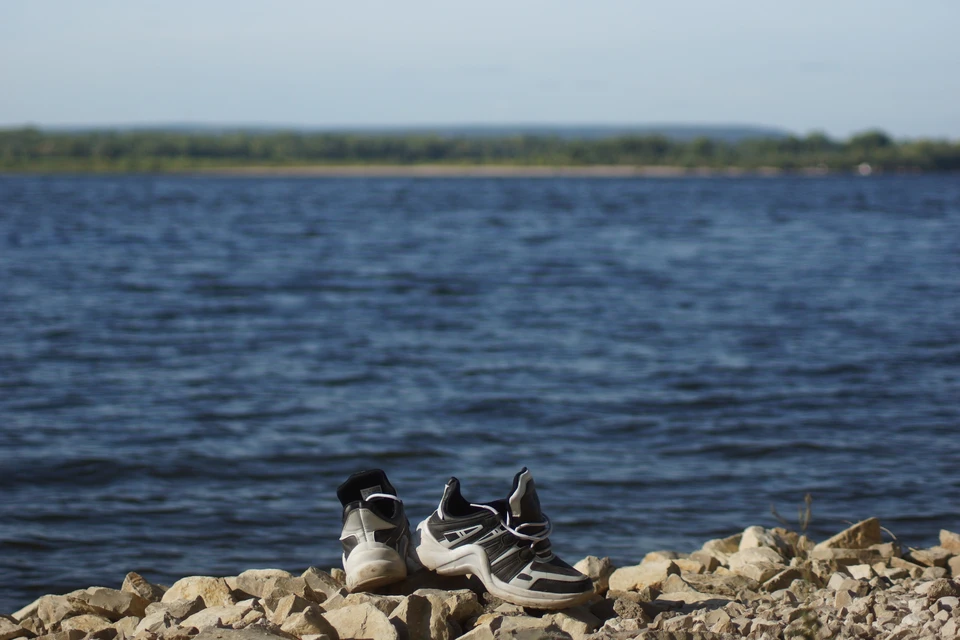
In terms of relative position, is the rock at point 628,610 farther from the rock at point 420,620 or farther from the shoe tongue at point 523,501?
the rock at point 420,620

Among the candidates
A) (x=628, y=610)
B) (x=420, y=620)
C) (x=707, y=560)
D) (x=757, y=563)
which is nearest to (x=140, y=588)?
(x=420, y=620)

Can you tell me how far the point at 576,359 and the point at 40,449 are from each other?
6943 mm

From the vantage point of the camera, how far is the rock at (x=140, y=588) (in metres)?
5.24

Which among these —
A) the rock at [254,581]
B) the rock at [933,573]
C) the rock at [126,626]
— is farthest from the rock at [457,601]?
the rock at [933,573]

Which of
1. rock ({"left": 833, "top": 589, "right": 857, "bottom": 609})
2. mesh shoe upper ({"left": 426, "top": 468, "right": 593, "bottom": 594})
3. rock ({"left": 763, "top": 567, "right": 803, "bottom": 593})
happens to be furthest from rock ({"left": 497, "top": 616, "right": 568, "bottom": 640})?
rock ({"left": 763, "top": 567, "right": 803, "bottom": 593})

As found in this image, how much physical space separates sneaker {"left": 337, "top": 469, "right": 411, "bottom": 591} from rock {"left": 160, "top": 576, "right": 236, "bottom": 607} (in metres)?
0.66

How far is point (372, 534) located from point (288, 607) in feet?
1.43

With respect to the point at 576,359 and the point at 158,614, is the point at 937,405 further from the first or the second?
the point at 158,614

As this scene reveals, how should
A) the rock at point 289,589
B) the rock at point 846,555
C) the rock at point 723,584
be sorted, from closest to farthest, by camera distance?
the rock at point 289,589, the rock at point 723,584, the rock at point 846,555

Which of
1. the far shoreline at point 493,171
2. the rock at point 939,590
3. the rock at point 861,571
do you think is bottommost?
the rock at point 861,571

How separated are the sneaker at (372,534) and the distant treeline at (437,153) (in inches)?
5058

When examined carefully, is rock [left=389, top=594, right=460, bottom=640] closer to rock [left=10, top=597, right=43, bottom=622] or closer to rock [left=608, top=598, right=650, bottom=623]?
rock [left=608, top=598, right=650, bottom=623]

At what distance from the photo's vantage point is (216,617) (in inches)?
175

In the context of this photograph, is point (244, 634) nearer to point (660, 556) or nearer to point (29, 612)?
point (29, 612)
